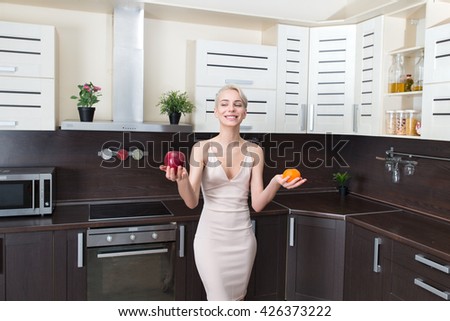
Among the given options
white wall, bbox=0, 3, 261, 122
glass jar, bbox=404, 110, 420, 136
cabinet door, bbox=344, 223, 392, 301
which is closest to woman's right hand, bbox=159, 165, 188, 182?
cabinet door, bbox=344, 223, 392, 301

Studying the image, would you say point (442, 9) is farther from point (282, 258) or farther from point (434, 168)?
point (282, 258)

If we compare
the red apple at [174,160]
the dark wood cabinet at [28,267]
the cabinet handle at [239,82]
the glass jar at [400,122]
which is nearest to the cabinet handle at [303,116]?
the cabinet handle at [239,82]

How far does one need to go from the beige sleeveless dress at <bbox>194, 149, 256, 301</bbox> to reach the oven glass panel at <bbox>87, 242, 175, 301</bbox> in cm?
80

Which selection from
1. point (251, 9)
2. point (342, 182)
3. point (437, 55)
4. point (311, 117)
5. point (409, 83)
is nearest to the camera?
point (437, 55)

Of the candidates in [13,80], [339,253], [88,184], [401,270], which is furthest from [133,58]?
[401,270]

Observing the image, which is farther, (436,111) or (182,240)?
(182,240)

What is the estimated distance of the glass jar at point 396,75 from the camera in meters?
2.84

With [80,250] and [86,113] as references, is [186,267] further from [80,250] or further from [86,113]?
[86,113]

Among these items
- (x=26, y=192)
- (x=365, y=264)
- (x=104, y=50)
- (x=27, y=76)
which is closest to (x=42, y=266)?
(x=26, y=192)

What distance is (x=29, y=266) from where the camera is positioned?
8.31ft

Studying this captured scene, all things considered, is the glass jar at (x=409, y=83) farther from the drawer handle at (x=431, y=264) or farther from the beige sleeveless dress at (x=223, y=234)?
the beige sleeveless dress at (x=223, y=234)

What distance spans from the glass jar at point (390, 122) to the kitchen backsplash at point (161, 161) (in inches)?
12.5

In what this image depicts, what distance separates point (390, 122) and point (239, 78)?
108 centimetres

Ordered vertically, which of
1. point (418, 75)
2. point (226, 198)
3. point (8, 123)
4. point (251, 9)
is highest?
point (251, 9)
